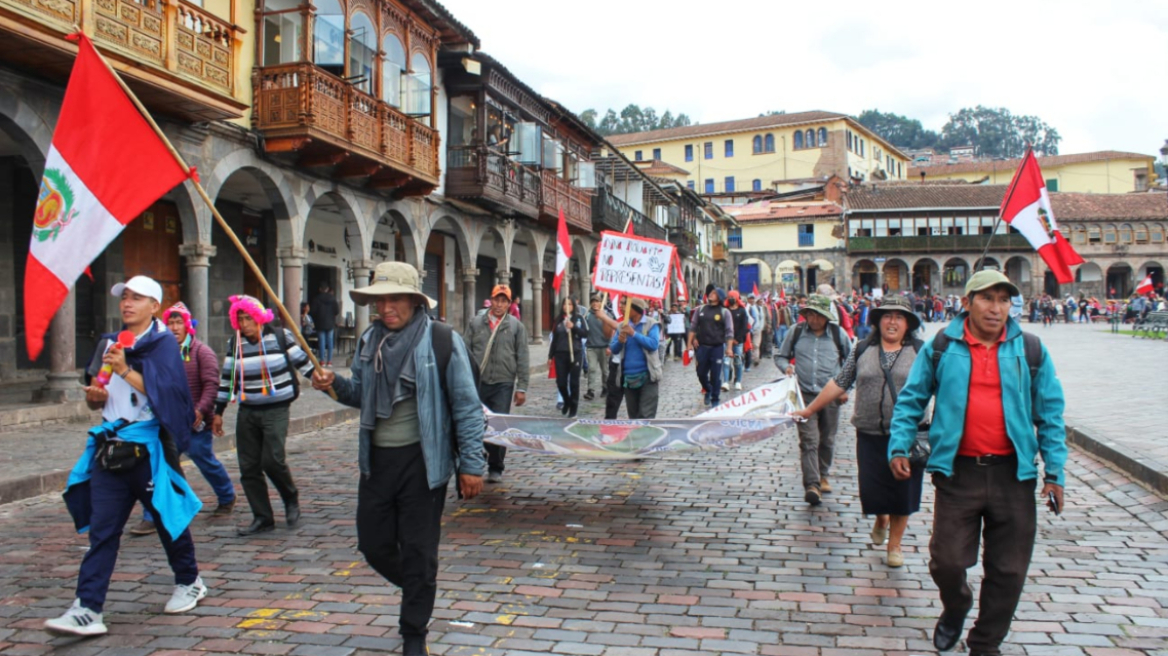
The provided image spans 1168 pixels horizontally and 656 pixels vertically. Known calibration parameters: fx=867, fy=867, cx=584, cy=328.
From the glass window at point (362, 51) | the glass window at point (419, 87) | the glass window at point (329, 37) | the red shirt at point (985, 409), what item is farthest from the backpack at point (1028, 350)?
the glass window at point (419, 87)

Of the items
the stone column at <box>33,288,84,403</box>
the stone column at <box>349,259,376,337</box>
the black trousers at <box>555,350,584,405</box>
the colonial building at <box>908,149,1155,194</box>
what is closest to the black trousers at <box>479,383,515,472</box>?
the black trousers at <box>555,350,584,405</box>

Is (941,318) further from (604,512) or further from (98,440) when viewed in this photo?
(98,440)

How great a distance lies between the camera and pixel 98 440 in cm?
432

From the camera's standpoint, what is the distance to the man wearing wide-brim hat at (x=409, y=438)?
3.93 meters

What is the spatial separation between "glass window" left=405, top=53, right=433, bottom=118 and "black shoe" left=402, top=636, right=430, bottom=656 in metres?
17.1

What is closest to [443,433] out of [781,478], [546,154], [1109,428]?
[781,478]

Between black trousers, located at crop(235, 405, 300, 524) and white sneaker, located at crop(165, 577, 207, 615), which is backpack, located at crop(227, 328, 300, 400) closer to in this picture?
black trousers, located at crop(235, 405, 300, 524)

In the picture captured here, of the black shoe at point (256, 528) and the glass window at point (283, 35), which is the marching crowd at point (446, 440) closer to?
the black shoe at point (256, 528)

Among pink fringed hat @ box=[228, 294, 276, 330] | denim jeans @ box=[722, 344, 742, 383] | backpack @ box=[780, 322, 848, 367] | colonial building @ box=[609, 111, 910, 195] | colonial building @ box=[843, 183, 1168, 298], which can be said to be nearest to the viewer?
pink fringed hat @ box=[228, 294, 276, 330]

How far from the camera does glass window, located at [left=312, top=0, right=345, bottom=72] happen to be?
16000mm

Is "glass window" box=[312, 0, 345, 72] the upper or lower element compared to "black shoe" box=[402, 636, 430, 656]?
upper

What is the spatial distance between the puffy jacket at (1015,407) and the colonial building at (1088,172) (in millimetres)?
84704

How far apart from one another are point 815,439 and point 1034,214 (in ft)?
12.4

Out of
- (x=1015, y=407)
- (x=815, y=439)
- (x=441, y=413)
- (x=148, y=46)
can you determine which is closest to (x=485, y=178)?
(x=148, y=46)
